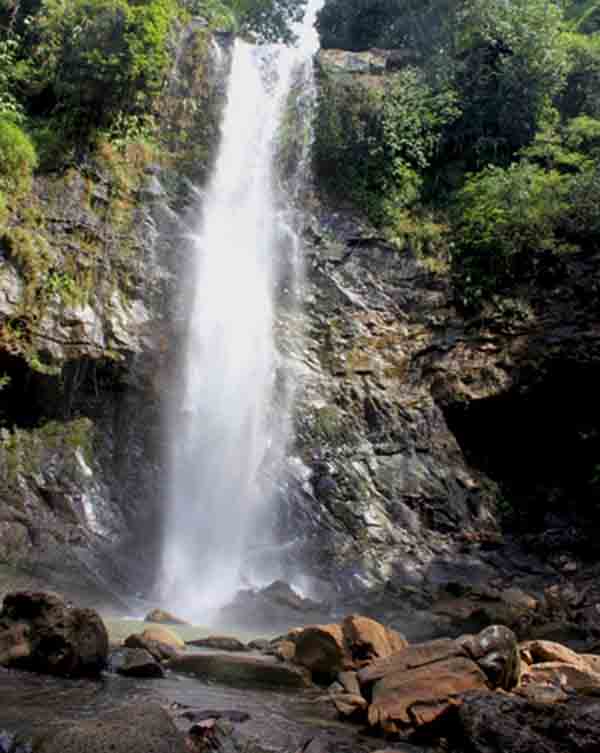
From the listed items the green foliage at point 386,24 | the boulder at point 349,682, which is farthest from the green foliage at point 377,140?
the boulder at point 349,682

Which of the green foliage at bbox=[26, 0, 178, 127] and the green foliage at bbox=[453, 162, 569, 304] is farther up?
the green foliage at bbox=[26, 0, 178, 127]

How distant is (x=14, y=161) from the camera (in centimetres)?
1428

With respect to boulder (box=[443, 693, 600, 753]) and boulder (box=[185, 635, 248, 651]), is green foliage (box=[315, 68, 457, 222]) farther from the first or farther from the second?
boulder (box=[443, 693, 600, 753])

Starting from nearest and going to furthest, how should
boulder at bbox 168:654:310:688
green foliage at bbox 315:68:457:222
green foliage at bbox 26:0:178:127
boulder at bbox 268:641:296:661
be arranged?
boulder at bbox 168:654:310:688
boulder at bbox 268:641:296:661
green foliage at bbox 26:0:178:127
green foliage at bbox 315:68:457:222

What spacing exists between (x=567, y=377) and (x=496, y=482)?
2801 mm

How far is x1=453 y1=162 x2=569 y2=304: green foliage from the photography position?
16922 millimetres

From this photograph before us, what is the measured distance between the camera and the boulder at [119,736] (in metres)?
3.53

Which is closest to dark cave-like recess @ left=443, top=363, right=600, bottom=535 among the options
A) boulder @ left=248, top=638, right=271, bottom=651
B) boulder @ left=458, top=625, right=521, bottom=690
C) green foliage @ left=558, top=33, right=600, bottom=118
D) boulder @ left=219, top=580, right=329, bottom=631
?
boulder @ left=219, top=580, right=329, bottom=631

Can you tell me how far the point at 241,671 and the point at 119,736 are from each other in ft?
8.68

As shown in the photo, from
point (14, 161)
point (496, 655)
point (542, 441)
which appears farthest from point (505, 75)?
point (496, 655)

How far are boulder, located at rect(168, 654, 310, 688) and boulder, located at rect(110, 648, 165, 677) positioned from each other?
0.99 ft

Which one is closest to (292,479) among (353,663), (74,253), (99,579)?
(99,579)

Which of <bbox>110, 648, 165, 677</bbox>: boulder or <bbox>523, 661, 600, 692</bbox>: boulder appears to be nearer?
<bbox>110, 648, 165, 677</bbox>: boulder

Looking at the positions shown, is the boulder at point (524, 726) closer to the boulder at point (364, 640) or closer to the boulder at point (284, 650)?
the boulder at point (364, 640)
